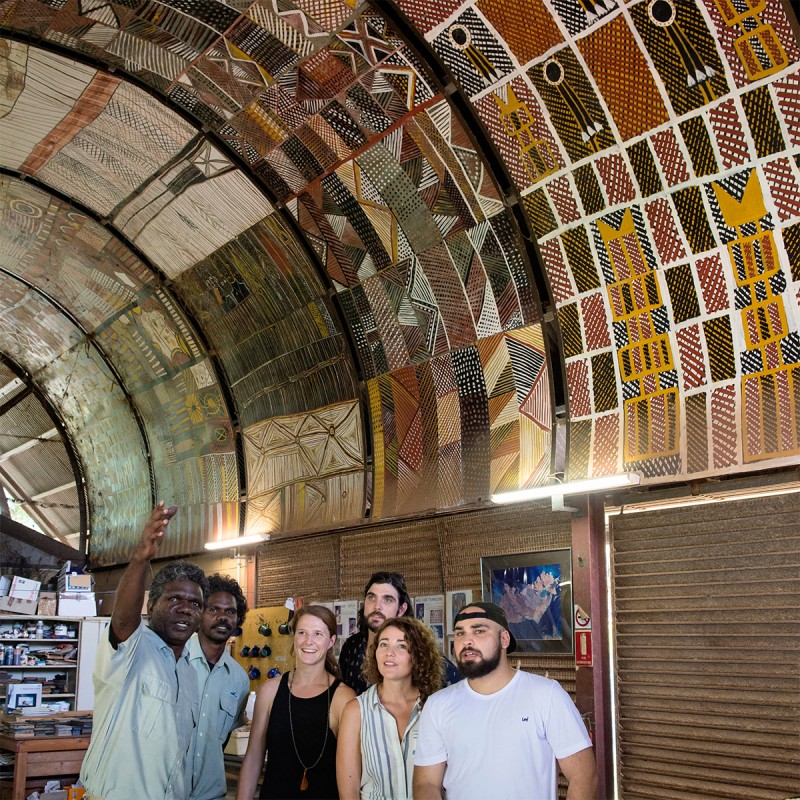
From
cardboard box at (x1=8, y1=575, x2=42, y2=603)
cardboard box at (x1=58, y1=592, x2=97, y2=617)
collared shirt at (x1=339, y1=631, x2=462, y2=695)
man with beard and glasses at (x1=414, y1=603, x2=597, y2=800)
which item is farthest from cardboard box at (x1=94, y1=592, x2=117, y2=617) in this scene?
man with beard and glasses at (x1=414, y1=603, x2=597, y2=800)

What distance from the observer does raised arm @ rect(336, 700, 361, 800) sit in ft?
12.6

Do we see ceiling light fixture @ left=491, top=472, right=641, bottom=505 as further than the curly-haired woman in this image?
Yes

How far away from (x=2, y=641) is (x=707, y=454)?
8.58 m

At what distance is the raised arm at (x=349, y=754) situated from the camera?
3.83m

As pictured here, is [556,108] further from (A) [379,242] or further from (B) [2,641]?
(B) [2,641]

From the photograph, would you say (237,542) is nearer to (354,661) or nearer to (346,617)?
(346,617)

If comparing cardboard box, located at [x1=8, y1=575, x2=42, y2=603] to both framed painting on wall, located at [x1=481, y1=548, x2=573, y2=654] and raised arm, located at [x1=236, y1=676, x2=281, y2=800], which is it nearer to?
framed painting on wall, located at [x1=481, y1=548, x2=573, y2=654]

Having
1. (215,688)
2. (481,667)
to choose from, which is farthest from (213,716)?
(481,667)

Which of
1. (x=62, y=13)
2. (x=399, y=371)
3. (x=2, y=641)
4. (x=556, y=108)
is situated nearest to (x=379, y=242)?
(x=399, y=371)

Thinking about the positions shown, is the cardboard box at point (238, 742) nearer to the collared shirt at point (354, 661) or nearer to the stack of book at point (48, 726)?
the stack of book at point (48, 726)

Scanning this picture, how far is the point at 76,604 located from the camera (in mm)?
11406

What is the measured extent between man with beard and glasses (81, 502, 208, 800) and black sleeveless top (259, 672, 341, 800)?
1.35 feet

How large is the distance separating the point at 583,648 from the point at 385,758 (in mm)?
2466

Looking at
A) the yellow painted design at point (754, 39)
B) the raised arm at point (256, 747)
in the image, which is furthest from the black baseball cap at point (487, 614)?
the yellow painted design at point (754, 39)
